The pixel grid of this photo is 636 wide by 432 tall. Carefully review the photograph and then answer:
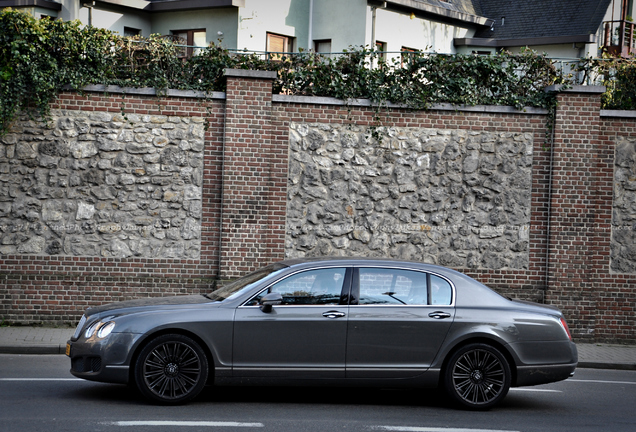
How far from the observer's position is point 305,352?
293 inches

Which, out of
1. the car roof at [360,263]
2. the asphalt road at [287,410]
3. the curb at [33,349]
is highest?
the car roof at [360,263]

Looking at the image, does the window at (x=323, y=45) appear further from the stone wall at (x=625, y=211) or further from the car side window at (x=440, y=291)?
the car side window at (x=440, y=291)

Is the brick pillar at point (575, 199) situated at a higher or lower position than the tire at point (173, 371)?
higher

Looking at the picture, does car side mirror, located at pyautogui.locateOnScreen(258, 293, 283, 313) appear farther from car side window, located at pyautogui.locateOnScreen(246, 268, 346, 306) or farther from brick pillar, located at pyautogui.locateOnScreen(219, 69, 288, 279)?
brick pillar, located at pyautogui.locateOnScreen(219, 69, 288, 279)

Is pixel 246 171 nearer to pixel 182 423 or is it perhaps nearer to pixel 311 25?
pixel 182 423

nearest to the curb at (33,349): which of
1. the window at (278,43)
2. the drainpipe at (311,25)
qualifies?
the window at (278,43)

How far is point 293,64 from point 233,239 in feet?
11.4

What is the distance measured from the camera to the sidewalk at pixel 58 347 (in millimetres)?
10633

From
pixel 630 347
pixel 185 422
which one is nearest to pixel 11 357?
pixel 185 422

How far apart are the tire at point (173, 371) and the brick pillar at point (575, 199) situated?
8.17 meters

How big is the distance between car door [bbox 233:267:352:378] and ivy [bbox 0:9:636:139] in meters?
6.52

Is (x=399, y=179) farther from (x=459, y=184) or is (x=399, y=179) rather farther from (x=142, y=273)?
(x=142, y=273)

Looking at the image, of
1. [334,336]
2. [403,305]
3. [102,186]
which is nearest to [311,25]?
[102,186]

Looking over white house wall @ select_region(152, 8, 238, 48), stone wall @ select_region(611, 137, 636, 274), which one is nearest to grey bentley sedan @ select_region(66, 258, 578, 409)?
stone wall @ select_region(611, 137, 636, 274)
